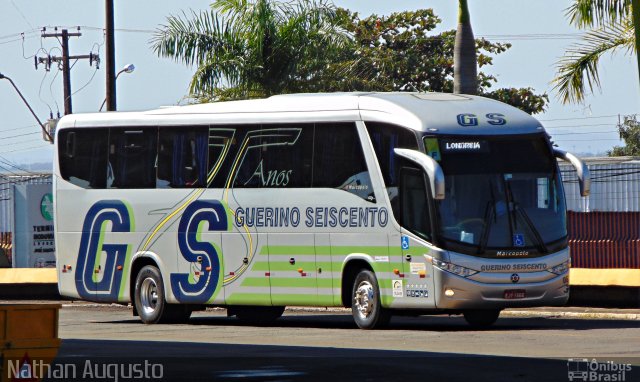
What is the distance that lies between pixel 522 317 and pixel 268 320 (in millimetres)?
4507

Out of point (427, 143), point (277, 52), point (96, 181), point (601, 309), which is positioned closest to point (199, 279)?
point (96, 181)

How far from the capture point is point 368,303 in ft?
72.6

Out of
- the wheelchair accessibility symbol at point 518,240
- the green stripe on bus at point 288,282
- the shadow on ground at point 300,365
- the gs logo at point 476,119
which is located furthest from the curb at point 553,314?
the shadow on ground at point 300,365

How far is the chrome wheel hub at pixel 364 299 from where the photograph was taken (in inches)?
869

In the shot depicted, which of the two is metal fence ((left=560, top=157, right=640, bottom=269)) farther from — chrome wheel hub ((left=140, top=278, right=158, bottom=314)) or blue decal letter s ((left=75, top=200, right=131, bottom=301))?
blue decal letter s ((left=75, top=200, right=131, bottom=301))

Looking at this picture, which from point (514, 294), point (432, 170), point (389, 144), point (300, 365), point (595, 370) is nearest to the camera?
point (595, 370)

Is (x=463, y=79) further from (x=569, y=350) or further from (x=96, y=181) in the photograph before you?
(x=569, y=350)

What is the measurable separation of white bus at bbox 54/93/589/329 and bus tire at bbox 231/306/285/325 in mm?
37

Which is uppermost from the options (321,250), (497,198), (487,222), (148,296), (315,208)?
(497,198)

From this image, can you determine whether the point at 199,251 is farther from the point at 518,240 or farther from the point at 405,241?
the point at 518,240

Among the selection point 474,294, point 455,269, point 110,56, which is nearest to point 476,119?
point 455,269

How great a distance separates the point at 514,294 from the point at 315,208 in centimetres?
369

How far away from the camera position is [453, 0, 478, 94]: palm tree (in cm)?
2914

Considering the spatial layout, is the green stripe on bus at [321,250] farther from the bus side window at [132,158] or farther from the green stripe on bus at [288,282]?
the bus side window at [132,158]
